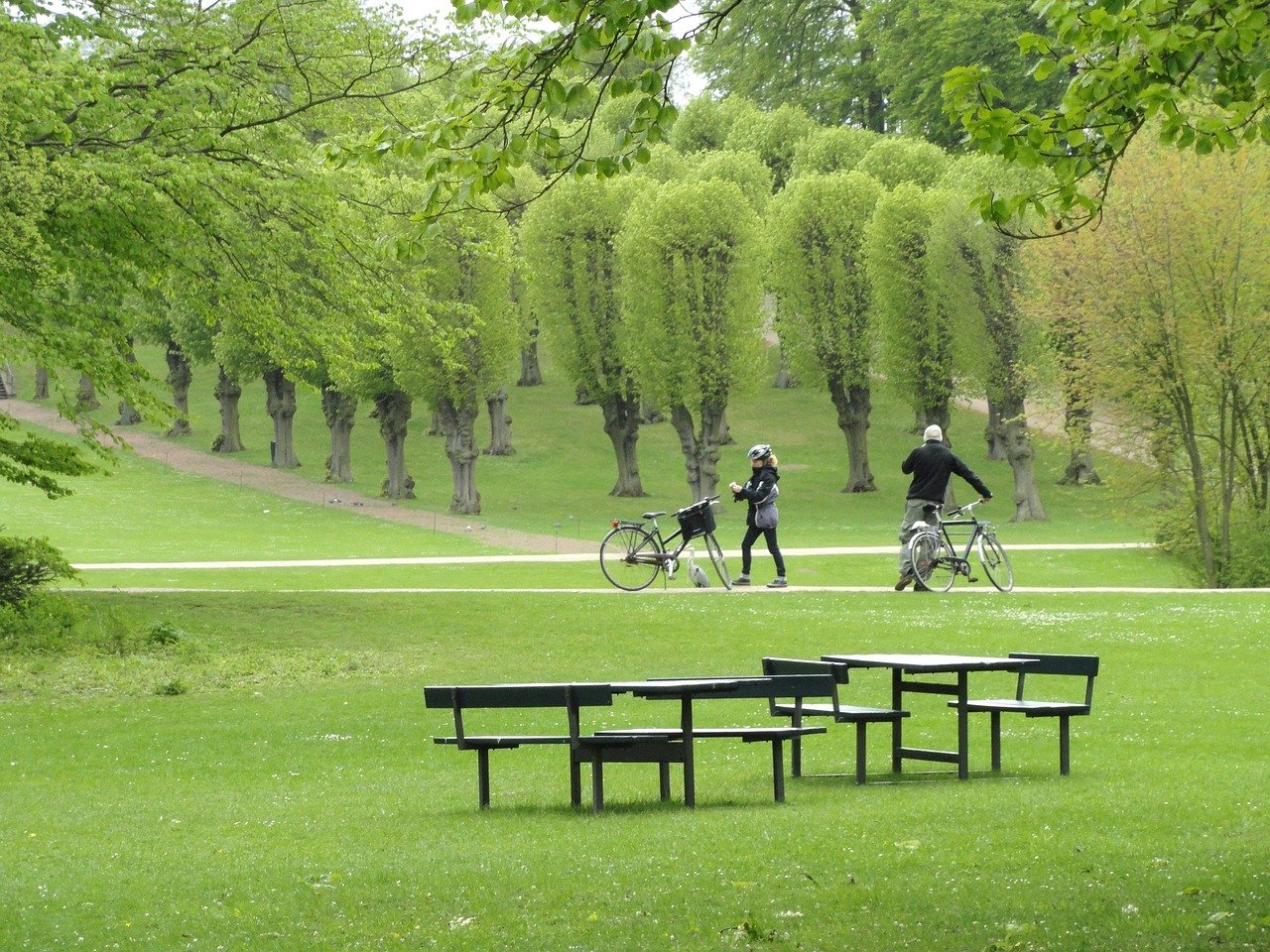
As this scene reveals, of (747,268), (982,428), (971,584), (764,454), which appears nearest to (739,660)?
(764,454)

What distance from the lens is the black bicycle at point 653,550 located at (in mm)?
23781

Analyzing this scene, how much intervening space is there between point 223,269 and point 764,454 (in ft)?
27.4

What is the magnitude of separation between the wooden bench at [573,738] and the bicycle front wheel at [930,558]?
13.1 meters

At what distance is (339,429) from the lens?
199ft

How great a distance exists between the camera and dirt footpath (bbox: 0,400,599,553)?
42.1 m

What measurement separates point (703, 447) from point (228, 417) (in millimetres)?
25555

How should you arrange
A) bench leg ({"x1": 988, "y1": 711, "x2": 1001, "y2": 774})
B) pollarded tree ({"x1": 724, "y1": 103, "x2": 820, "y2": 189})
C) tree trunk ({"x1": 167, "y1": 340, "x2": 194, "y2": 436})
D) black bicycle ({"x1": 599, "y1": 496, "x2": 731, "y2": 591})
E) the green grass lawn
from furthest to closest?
1. pollarded tree ({"x1": 724, "y1": 103, "x2": 820, "y2": 189})
2. tree trunk ({"x1": 167, "y1": 340, "x2": 194, "y2": 436})
3. black bicycle ({"x1": 599, "y1": 496, "x2": 731, "y2": 591})
4. bench leg ({"x1": 988, "y1": 711, "x2": 1001, "y2": 774})
5. the green grass lawn

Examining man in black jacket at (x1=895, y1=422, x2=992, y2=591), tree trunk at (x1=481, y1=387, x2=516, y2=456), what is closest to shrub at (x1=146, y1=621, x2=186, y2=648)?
man in black jacket at (x1=895, y1=422, x2=992, y2=591)

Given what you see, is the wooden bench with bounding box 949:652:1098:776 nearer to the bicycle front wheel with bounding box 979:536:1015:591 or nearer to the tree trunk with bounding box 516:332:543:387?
the bicycle front wheel with bounding box 979:536:1015:591

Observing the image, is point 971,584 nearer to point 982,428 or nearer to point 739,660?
point 739,660

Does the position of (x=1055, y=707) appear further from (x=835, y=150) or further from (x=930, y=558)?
(x=835, y=150)

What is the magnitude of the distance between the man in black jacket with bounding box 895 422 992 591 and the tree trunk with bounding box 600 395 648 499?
32623 mm

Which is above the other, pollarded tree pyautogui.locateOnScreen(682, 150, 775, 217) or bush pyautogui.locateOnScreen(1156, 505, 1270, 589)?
pollarded tree pyautogui.locateOnScreen(682, 150, 775, 217)

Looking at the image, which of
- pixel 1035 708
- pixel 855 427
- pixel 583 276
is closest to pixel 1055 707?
pixel 1035 708
